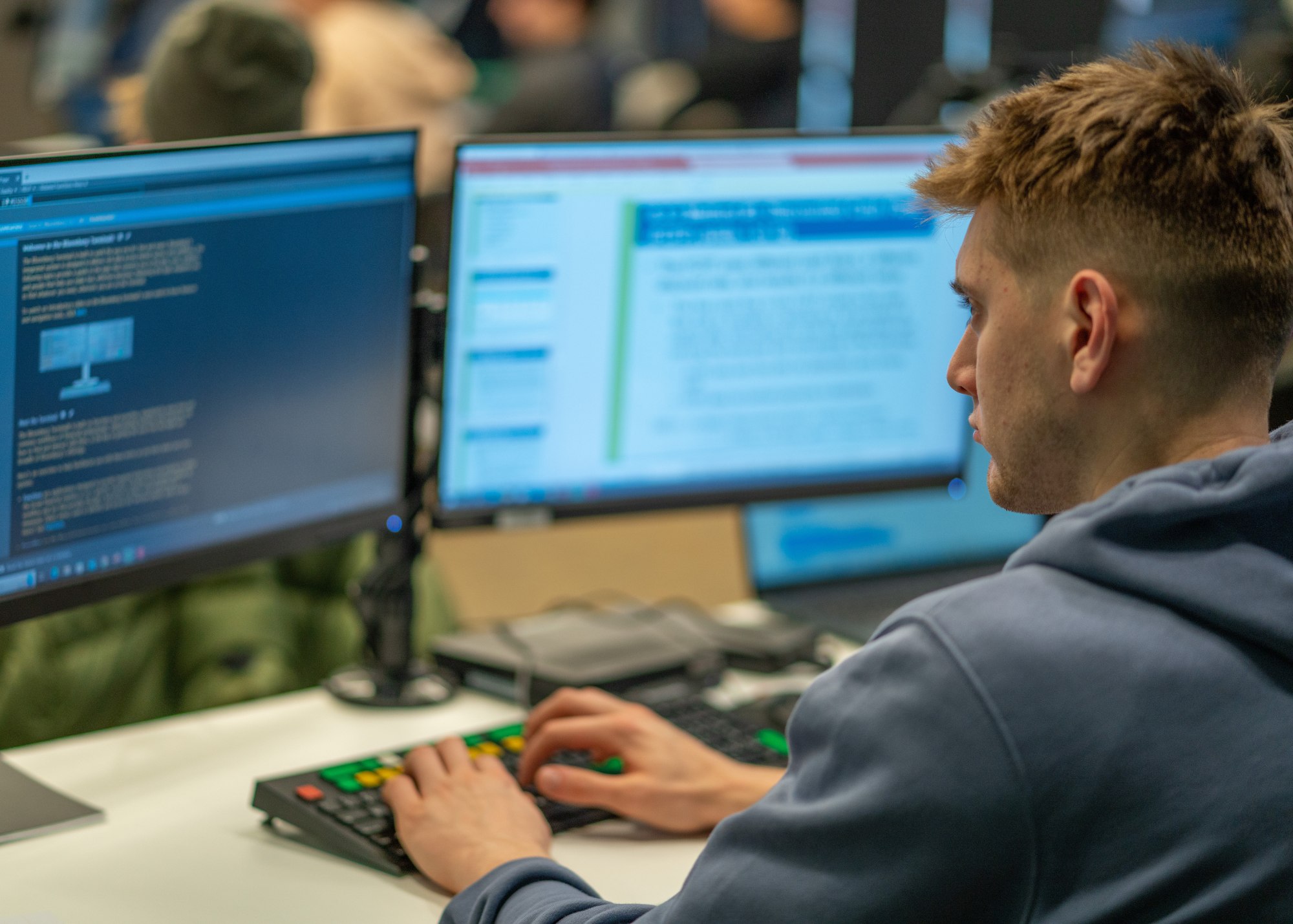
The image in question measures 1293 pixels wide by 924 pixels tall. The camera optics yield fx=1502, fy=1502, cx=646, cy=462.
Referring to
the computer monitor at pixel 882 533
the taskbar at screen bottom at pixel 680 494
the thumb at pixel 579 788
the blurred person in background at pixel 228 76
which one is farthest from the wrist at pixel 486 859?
the blurred person in background at pixel 228 76

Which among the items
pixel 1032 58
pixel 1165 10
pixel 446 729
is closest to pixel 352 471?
pixel 446 729

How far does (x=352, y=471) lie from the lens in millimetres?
1408

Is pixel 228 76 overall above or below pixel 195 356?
above

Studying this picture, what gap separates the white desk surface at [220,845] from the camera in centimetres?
104

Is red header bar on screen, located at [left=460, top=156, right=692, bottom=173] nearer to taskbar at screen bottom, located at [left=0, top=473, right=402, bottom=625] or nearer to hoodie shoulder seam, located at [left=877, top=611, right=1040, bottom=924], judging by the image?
taskbar at screen bottom, located at [left=0, top=473, right=402, bottom=625]

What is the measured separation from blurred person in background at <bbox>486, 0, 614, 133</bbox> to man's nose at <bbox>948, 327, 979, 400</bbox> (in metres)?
3.56

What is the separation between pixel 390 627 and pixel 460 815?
42 centimetres

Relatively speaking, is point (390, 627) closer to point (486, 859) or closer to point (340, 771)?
point (340, 771)

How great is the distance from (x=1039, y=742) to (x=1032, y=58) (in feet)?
4.69

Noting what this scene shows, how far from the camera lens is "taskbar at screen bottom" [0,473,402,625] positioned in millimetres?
1145

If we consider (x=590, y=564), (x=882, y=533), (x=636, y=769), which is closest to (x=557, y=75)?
(x=590, y=564)

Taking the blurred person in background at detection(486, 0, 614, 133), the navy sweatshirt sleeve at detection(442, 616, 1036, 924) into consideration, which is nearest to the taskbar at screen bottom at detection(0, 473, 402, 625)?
the navy sweatshirt sleeve at detection(442, 616, 1036, 924)

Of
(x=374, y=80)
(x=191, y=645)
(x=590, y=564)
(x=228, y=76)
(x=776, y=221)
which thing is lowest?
(x=590, y=564)

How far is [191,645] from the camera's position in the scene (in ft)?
5.49
